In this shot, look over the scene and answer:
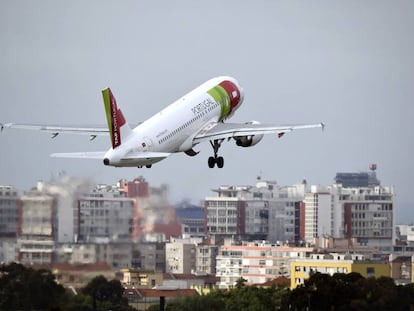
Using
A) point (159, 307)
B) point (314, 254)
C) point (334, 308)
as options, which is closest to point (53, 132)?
point (159, 307)

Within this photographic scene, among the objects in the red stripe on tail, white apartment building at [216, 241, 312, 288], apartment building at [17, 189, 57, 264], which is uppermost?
the red stripe on tail

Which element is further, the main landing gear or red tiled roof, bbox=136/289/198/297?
the main landing gear

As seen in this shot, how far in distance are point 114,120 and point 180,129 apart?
7.44m

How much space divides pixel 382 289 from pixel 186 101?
57.2 ft

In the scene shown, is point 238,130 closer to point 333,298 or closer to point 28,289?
point 333,298

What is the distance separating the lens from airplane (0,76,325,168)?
9512 cm

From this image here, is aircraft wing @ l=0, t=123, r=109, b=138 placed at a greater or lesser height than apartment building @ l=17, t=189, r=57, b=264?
greater

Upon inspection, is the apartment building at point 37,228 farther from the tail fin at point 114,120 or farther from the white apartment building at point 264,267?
the white apartment building at point 264,267

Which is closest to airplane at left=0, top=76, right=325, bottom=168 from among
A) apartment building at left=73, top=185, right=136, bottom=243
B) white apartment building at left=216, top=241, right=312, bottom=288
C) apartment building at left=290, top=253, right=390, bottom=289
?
apartment building at left=73, top=185, right=136, bottom=243

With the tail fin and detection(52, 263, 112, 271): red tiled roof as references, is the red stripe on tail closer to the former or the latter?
the tail fin

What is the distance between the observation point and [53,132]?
105 meters

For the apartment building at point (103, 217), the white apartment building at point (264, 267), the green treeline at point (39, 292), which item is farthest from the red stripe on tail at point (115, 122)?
the white apartment building at point (264, 267)

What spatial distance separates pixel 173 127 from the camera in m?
101

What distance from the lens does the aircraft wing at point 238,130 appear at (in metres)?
104
